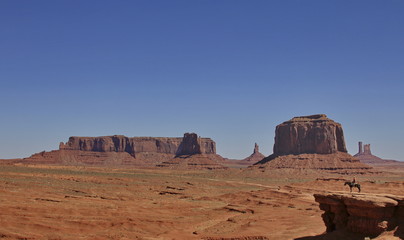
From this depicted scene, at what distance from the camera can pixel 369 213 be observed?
57.8 ft

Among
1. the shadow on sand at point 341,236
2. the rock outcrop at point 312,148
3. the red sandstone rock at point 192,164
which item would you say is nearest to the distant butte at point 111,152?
the red sandstone rock at point 192,164

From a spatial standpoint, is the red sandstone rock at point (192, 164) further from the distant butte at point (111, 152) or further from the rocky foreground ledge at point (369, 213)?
the rocky foreground ledge at point (369, 213)

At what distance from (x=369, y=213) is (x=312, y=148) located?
99.3m

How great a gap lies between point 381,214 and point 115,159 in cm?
16716

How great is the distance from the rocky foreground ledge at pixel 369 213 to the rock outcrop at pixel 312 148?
83.9m

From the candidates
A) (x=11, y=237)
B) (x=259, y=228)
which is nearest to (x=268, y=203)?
(x=259, y=228)

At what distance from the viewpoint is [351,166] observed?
105 metres

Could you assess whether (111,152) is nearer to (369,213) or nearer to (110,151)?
(110,151)

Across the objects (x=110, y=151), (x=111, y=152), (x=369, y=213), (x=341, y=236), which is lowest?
(x=341, y=236)

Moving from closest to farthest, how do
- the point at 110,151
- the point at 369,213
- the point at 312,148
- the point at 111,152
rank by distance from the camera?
1. the point at 369,213
2. the point at 312,148
3. the point at 111,152
4. the point at 110,151

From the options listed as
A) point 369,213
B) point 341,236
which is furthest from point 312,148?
point 369,213

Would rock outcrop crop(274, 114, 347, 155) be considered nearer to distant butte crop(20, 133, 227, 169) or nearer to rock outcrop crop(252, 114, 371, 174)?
rock outcrop crop(252, 114, 371, 174)

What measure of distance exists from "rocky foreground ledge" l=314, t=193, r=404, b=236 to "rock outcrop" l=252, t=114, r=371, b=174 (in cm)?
8389

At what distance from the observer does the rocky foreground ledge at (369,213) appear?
17219 millimetres
